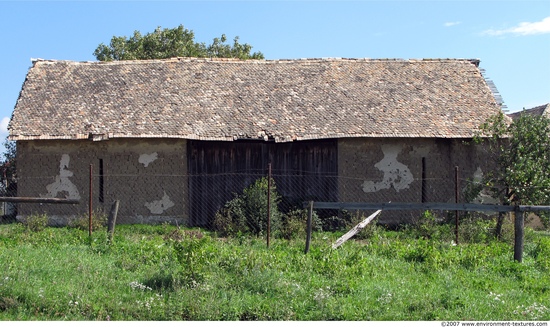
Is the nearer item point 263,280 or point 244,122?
point 263,280

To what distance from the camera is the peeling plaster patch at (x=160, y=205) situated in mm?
16328

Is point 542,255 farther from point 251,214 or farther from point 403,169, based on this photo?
point 251,214

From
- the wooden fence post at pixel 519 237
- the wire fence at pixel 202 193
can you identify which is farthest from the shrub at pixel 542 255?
the wire fence at pixel 202 193

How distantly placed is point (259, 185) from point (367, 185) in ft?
10.9

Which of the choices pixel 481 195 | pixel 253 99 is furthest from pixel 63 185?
pixel 481 195

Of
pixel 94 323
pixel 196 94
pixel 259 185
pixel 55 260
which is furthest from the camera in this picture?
pixel 196 94

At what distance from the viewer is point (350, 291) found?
818 cm

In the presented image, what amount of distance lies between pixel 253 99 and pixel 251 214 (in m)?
4.70

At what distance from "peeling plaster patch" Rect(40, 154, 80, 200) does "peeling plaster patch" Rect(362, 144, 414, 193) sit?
8.43 meters

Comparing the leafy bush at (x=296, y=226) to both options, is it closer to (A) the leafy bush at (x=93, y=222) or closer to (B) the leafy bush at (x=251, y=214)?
(B) the leafy bush at (x=251, y=214)

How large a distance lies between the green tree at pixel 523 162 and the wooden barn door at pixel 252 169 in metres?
4.45

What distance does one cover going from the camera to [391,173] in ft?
54.0

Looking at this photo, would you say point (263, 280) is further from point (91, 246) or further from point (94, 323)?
point (91, 246)

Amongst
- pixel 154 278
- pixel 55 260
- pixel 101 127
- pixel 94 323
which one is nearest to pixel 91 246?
pixel 55 260
